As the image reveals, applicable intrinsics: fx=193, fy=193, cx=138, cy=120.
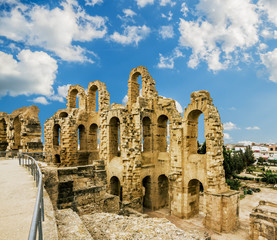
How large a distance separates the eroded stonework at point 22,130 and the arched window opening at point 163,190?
11039 mm

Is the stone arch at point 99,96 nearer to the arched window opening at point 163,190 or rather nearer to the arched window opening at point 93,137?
the arched window opening at point 93,137

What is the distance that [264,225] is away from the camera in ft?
33.7

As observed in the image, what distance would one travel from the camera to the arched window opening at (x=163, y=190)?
16.7m

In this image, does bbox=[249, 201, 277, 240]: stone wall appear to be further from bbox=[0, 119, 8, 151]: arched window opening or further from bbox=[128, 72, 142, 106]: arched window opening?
bbox=[0, 119, 8, 151]: arched window opening

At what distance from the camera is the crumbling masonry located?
40.8 ft

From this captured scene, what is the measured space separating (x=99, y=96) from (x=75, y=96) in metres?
5.95

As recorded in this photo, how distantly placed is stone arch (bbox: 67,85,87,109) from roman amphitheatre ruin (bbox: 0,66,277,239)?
0.13 metres

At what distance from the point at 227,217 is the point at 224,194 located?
1.32 m

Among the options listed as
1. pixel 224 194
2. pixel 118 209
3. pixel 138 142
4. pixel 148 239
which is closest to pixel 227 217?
pixel 224 194

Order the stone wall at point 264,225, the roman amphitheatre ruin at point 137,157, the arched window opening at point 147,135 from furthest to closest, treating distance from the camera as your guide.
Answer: the arched window opening at point 147,135 < the roman amphitheatre ruin at point 137,157 < the stone wall at point 264,225

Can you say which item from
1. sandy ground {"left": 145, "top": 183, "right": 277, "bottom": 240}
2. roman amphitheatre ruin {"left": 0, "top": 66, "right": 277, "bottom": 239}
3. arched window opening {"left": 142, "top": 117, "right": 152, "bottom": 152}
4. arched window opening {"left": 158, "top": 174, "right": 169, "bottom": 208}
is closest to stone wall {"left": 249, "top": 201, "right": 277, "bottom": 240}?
roman amphitheatre ruin {"left": 0, "top": 66, "right": 277, "bottom": 239}

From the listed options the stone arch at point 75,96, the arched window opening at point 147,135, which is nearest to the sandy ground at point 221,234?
the arched window opening at point 147,135

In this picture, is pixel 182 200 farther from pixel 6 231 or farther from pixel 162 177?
pixel 6 231

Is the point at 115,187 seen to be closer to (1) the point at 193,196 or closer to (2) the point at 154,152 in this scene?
(2) the point at 154,152
